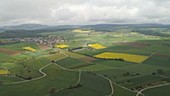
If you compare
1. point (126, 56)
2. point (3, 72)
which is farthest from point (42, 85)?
point (126, 56)

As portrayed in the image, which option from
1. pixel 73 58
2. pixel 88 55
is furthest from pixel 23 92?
pixel 88 55

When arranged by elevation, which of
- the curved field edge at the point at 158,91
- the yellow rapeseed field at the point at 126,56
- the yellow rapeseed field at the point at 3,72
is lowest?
the yellow rapeseed field at the point at 3,72

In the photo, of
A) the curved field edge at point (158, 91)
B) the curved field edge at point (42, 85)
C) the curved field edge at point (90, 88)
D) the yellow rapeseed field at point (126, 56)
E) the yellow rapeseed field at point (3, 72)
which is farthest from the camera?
the yellow rapeseed field at point (126, 56)

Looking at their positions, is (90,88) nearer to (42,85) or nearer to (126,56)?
(42,85)

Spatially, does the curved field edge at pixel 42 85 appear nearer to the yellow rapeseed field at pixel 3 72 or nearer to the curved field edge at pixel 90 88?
the curved field edge at pixel 90 88

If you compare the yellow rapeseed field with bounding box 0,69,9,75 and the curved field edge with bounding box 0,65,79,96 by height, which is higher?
the curved field edge with bounding box 0,65,79,96

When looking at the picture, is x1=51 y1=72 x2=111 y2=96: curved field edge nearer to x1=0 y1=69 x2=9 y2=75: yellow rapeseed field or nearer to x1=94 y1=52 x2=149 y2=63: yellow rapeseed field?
x1=0 y1=69 x2=9 y2=75: yellow rapeseed field

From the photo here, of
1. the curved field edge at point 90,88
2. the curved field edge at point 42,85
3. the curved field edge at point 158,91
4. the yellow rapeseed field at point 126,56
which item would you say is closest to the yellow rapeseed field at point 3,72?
the curved field edge at point 42,85

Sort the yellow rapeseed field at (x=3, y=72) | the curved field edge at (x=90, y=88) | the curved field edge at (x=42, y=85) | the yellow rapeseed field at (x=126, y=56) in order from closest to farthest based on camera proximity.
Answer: the curved field edge at (x=90, y=88) < the curved field edge at (x=42, y=85) < the yellow rapeseed field at (x=3, y=72) < the yellow rapeseed field at (x=126, y=56)

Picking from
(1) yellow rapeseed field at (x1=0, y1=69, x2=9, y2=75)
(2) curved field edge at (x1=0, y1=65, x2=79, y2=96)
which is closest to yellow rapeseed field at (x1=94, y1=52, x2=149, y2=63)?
(2) curved field edge at (x1=0, y1=65, x2=79, y2=96)

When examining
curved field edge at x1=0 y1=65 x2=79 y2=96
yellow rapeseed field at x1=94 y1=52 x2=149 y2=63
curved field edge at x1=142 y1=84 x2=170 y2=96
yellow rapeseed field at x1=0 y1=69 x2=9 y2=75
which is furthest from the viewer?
yellow rapeseed field at x1=94 y1=52 x2=149 y2=63

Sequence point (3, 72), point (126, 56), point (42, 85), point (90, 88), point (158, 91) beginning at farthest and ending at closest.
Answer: point (126, 56) < point (3, 72) < point (42, 85) < point (90, 88) < point (158, 91)

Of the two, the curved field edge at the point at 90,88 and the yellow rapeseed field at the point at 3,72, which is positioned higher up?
the curved field edge at the point at 90,88
